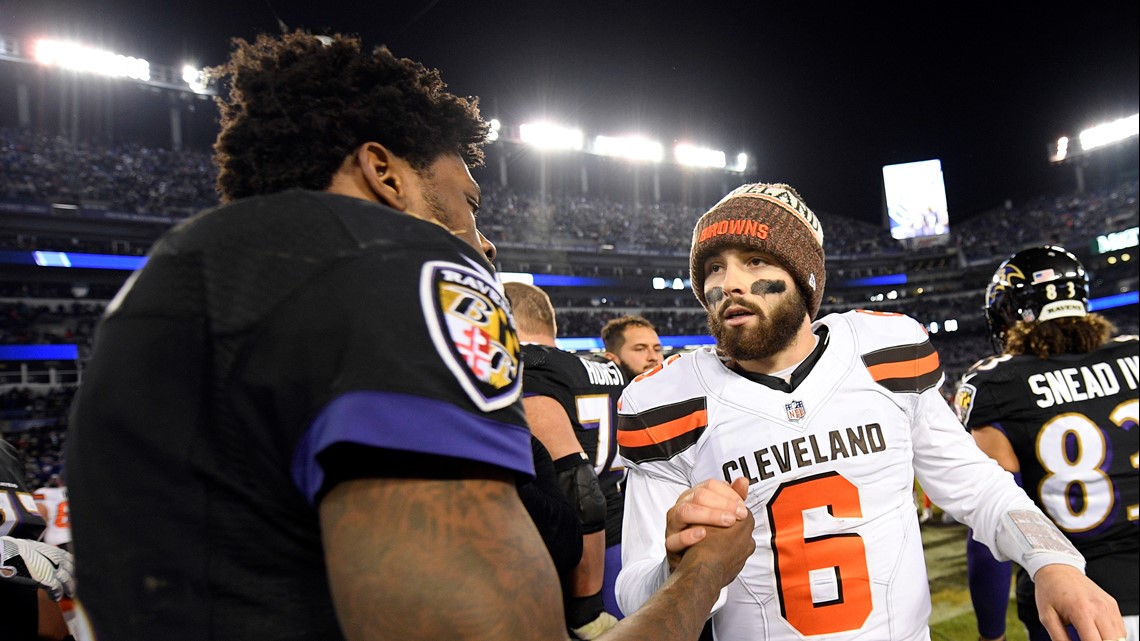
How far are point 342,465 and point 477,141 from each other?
1.14m

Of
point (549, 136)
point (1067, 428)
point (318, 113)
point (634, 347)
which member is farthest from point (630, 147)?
point (318, 113)

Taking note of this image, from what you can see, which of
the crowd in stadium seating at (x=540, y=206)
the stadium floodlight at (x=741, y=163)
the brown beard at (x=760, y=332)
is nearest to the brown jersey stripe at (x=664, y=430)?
the brown beard at (x=760, y=332)

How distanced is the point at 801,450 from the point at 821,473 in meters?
0.09

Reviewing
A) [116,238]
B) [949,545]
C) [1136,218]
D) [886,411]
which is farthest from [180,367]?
[1136,218]

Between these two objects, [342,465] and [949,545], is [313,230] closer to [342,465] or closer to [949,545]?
[342,465]

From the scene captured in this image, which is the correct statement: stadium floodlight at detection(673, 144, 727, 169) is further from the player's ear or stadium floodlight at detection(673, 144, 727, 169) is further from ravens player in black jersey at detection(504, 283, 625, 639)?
the player's ear

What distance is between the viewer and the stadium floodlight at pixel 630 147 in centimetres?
3978

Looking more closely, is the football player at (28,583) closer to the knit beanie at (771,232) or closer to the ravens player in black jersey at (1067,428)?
the knit beanie at (771,232)

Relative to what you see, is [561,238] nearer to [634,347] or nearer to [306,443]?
[634,347]

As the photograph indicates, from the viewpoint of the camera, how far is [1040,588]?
169 centimetres

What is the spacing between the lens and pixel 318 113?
1262mm

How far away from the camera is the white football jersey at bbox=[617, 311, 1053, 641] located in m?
1.89

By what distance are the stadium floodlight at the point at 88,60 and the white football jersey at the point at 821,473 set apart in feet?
113

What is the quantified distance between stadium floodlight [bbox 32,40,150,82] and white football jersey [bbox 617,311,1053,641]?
Answer: 1358 inches
